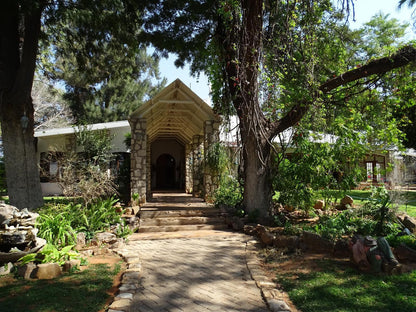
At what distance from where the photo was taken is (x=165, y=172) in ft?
63.3

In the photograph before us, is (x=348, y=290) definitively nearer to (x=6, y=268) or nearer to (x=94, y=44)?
(x=6, y=268)

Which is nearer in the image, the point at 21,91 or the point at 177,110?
the point at 21,91

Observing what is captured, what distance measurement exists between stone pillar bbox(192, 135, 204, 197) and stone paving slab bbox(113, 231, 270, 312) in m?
5.66

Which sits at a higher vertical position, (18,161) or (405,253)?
(18,161)

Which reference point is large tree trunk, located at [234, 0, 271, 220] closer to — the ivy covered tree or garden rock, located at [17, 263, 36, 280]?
the ivy covered tree

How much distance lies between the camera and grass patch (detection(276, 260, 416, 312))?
3281 millimetres

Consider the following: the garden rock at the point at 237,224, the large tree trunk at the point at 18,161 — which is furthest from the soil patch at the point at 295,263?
the large tree trunk at the point at 18,161

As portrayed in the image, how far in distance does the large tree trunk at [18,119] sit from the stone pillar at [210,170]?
5.02 meters

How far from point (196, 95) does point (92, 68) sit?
4.21 m

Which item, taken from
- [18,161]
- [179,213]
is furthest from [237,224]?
[18,161]

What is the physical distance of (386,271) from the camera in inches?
161

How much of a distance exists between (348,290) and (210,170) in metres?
6.87

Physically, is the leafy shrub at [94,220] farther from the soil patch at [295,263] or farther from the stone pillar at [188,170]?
the stone pillar at [188,170]

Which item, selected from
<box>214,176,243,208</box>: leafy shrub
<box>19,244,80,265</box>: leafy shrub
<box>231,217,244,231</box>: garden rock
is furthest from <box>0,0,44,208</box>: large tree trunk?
<box>231,217,244,231</box>: garden rock
